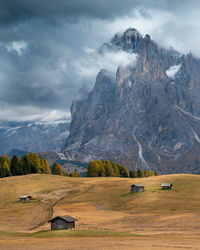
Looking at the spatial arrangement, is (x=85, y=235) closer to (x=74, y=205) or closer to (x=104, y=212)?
(x=104, y=212)

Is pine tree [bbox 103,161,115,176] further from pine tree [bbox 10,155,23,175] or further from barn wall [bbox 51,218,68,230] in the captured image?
barn wall [bbox 51,218,68,230]

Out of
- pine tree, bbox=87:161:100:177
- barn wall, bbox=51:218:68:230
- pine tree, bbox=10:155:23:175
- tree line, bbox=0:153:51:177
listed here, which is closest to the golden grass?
barn wall, bbox=51:218:68:230

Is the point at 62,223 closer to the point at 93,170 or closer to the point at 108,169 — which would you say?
the point at 93,170

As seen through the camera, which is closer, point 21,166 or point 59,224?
point 59,224

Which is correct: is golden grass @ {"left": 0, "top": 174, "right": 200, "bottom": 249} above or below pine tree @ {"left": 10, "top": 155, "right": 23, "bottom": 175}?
below

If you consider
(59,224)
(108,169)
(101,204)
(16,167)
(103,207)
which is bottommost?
(59,224)

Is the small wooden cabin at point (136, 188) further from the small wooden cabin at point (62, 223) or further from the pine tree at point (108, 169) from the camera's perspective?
the pine tree at point (108, 169)

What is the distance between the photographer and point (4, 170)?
169250 millimetres

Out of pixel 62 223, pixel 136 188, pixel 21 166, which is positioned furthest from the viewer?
pixel 21 166

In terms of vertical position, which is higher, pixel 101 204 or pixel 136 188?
pixel 136 188

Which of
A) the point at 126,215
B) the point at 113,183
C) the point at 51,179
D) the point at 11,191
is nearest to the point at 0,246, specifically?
the point at 126,215

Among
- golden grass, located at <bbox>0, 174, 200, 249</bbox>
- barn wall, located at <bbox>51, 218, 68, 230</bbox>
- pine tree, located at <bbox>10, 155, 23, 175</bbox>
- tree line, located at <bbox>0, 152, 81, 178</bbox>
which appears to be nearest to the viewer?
golden grass, located at <bbox>0, 174, 200, 249</bbox>

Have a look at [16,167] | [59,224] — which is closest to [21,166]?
[16,167]

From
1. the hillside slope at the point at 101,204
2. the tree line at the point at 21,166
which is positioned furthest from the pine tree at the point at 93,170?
the hillside slope at the point at 101,204
